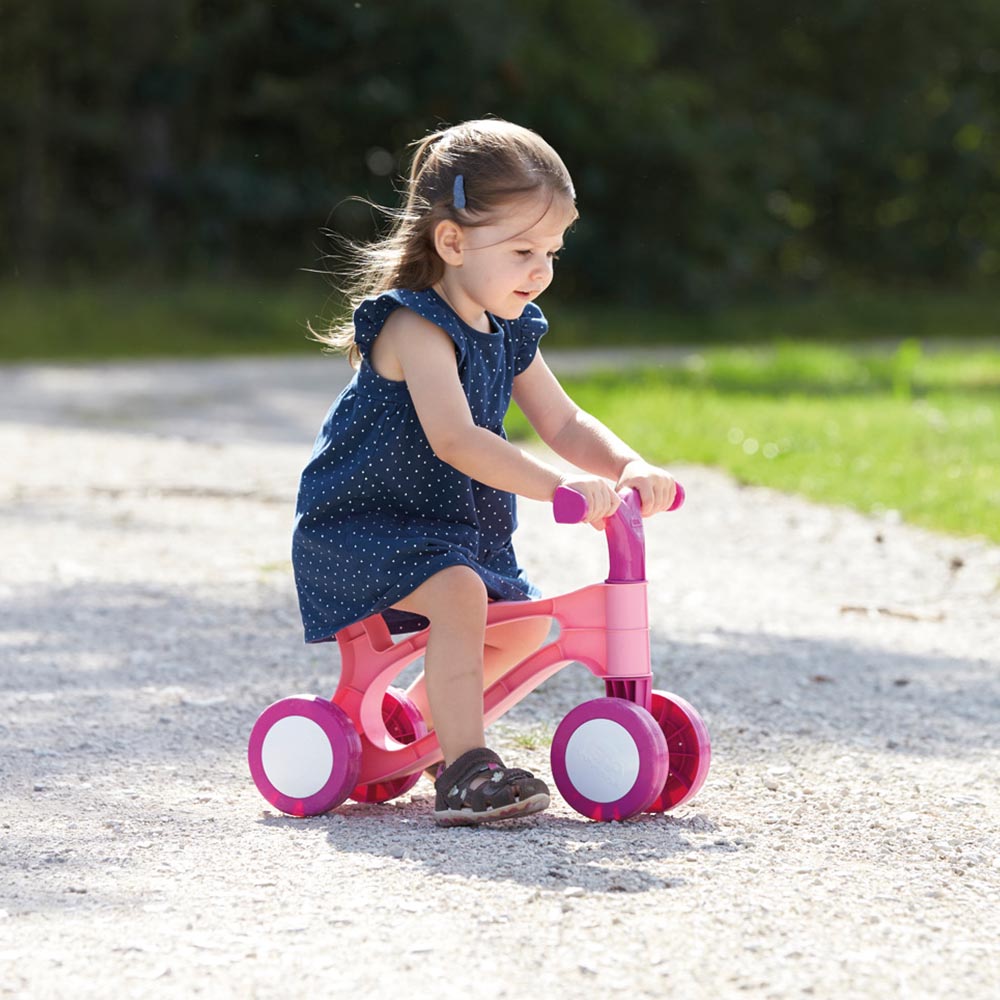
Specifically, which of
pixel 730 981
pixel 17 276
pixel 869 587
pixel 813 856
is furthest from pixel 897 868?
pixel 17 276

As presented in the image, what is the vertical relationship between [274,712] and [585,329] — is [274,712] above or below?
below

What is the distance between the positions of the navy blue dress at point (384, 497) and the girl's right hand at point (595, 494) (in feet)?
0.85

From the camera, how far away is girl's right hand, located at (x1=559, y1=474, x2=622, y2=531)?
294 centimetres

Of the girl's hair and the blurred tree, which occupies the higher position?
the blurred tree

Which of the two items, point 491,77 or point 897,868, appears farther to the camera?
point 491,77

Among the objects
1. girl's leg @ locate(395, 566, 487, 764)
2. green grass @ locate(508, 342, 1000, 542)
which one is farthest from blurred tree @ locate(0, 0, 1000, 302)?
girl's leg @ locate(395, 566, 487, 764)

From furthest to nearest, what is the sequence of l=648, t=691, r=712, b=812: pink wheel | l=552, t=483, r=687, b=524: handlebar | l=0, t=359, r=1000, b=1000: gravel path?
l=648, t=691, r=712, b=812: pink wheel
l=552, t=483, r=687, b=524: handlebar
l=0, t=359, r=1000, b=1000: gravel path

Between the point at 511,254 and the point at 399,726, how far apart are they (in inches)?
38.6

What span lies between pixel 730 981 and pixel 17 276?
20.8m

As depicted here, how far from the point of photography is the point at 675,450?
8688mm

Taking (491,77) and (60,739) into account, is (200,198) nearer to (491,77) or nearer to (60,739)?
(491,77)

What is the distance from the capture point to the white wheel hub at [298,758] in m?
3.18

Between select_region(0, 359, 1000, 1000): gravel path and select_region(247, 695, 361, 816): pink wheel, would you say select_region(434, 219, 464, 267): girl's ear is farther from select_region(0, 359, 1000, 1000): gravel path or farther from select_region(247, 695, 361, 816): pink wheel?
select_region(0, 359, 1000, 1000): gravel path

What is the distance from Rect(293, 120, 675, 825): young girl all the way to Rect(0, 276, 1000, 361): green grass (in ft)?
39.2
